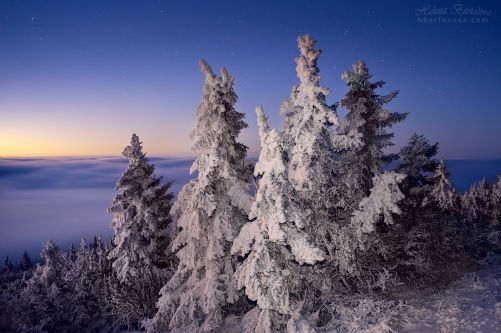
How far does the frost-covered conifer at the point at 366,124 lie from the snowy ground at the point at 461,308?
633 cm

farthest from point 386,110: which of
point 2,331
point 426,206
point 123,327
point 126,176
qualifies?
point 2,331

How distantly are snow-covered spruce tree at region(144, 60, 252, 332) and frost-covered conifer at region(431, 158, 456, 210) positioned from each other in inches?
1040

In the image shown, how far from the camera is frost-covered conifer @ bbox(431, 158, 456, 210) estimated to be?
103ft

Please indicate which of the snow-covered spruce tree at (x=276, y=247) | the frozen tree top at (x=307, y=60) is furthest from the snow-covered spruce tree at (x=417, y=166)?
the snow-covered spruce tree at (x=276, y=247)

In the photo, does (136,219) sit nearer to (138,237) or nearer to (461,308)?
(138,237)

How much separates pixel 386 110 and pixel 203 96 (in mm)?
A: 10709

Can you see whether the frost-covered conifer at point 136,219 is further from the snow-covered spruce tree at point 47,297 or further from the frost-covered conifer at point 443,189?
the frost-covered conifer at point 443,189

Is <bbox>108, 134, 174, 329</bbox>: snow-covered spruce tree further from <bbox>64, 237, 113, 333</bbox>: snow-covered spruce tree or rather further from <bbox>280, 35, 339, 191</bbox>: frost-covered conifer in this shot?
<bbox>280, 35, 339, 191</bbox>: frost-covered conifer

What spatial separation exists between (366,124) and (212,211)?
1081cm

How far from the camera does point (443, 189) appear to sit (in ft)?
106

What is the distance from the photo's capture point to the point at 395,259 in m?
16.6

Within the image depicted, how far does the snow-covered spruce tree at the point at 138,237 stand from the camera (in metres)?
19.6

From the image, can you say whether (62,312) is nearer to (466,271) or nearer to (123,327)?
(123,327)

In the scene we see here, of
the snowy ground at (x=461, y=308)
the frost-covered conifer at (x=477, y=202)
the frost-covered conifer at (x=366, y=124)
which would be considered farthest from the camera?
the frost-covered conifer at (x=477, y=202)
